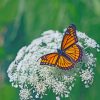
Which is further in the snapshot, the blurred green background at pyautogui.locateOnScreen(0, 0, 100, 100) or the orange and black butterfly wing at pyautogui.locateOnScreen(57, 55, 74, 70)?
the blurred green background at pyautogui.locateOnScreen(0, 0, 100, 100)

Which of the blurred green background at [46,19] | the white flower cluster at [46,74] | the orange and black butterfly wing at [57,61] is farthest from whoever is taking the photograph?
the blurred green background at [46,19]

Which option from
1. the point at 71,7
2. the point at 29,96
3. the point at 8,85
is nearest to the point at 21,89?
the point at 29,96

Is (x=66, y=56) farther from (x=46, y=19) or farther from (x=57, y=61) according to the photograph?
(x=46, y=19)

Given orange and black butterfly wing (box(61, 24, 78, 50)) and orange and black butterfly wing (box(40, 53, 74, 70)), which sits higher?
orange and black butterfly wing (box(61, 24, 78, 50))

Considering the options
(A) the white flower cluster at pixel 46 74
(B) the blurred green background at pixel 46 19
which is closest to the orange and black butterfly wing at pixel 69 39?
(A) the white flower cluster at pixel 46 74

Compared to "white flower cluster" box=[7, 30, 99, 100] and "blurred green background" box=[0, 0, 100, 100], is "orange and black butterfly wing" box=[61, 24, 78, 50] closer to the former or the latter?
"white flower cluster" box=[7, 30, 99, 100]

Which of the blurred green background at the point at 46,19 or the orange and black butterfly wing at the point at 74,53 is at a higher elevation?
the blurred green background at the point at 46,19

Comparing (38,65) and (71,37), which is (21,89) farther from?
(71,37)

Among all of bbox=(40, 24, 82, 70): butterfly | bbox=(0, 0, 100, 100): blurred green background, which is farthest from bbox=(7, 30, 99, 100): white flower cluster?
bbox=(0, 0, 100, 100): blurred green background

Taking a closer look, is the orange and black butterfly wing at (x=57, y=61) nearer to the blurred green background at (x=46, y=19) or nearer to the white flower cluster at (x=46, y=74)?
the white flower cluster at (x=46, y=74)
